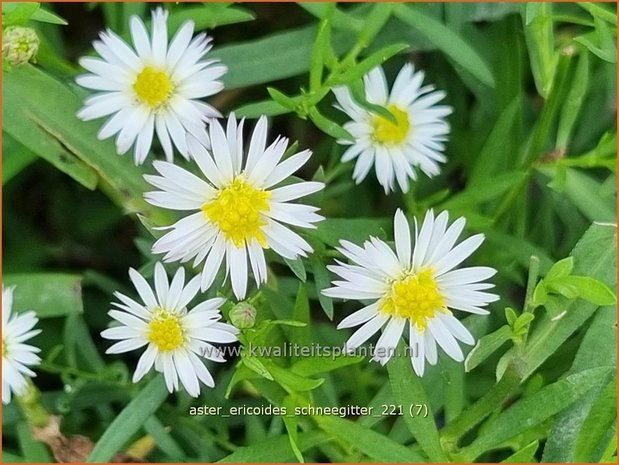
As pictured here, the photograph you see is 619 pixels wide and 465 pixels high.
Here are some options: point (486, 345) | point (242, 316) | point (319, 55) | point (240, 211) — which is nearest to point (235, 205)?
point (240, 211)

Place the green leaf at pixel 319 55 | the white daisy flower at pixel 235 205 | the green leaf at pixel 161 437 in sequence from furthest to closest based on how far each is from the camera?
→ the green leaf at pixel 161 437 → the green leaf at pixel 319 55 → the white daisy flower at pixel 235 205

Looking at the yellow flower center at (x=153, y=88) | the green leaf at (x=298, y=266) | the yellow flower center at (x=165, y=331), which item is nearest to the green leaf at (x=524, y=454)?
the green leaf at (x=298, y=266)

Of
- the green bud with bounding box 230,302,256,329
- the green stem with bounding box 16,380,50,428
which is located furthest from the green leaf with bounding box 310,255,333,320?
the green stem with bounding box 16,380,50,428

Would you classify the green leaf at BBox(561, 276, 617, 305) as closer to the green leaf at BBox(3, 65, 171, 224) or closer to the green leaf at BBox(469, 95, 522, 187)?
the green leaf at BBox(469, 95, 522, 187)

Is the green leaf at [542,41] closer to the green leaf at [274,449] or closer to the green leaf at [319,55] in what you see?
the green leaf at [319,55]

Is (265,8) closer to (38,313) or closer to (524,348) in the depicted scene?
(38,313)

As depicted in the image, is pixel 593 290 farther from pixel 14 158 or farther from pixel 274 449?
pixel 14 158
